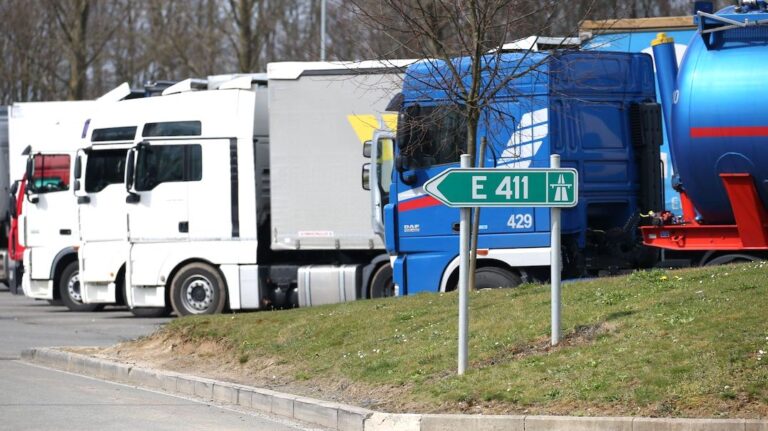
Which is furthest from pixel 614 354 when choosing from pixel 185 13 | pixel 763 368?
pixel 185 13

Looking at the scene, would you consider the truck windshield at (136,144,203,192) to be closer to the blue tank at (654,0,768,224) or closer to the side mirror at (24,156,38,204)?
the side mirror at (24,156,38,204)

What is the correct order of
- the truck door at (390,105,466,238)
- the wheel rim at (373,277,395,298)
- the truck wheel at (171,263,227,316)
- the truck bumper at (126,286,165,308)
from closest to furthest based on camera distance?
1. the truck door at (390,105,466,238)
2. the wheel rim at (373,277,395,298)
3. the truck wheel at (171,263,227,316)
4. the truck bumper at (126,286,165,308)

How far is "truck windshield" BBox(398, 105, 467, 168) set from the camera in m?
15.3

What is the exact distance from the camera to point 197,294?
19.6 m

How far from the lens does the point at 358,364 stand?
11055mm

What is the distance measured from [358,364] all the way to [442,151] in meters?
5.14

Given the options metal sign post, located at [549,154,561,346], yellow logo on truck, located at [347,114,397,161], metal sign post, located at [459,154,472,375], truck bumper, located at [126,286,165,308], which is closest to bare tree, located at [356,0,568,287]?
metal sign post, located at [549,154,561,346]

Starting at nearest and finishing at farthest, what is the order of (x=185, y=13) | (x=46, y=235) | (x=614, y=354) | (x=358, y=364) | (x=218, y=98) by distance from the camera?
(x=614, y=354), (x=358, y=364), (x=218, y=98), (x=46, y=235), (x=185, y=13)

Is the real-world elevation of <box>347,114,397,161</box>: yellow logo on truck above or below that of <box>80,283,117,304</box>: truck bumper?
above

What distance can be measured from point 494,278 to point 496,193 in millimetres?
5416

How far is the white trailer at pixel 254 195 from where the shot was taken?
61.2 ft

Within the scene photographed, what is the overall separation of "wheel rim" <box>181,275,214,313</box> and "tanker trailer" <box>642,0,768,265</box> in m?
8.33

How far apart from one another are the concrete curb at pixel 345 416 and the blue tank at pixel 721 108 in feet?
19.0

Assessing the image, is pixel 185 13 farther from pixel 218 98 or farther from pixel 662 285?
pixel 662 285
